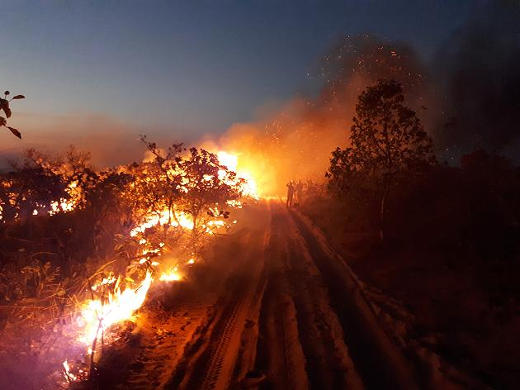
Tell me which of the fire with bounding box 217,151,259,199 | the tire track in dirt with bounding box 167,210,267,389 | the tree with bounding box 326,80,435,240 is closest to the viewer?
the tire track in dirt with bounding box 167,210,267,389

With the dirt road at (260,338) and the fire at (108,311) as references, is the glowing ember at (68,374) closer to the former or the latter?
the dirt road at (260,338)

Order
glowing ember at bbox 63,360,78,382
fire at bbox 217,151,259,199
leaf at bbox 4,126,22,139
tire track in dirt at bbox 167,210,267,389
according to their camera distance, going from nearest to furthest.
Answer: leaf at bbox 4,126,22,139 → glowing ember at bbox 63,360,78,382 → tire track in dirt at bbox 167,210,267,389 → fire at bbox 217,151,259,199

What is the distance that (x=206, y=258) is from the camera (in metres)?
19.3

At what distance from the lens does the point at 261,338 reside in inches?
429

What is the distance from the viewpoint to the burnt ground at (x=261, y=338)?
8953 mm

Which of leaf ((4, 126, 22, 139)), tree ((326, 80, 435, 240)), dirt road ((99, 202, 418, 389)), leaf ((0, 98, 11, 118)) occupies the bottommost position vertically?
dirt road ((99, 202, 418, 389))

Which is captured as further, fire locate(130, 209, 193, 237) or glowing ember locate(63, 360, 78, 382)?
fire locate(130, 209, 193, 237)

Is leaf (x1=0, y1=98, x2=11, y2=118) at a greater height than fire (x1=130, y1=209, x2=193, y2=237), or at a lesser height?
lesser

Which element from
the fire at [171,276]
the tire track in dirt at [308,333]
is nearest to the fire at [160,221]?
the fire at [171,276]

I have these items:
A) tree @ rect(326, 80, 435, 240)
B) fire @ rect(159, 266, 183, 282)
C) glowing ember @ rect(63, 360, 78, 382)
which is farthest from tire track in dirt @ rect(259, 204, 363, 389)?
tree @ rect(326, 80, 435, 240)

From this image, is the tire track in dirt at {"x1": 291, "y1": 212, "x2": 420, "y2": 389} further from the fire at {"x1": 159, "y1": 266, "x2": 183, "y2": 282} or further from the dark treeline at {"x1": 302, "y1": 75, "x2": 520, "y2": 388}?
the fire at {"x1": 159, "y1": 266, "x2": 183, "y2": 282}

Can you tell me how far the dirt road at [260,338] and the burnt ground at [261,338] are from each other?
0.08 ft

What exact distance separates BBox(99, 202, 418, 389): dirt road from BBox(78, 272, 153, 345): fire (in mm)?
604

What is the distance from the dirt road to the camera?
353 inches
